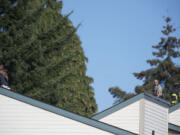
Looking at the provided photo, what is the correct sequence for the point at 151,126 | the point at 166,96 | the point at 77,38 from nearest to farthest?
the point at 151,126
the point at 77,38
the point at 166,96

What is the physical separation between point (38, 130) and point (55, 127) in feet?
1.68


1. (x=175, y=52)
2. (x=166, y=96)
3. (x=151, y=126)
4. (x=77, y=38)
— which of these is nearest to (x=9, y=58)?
(x=77, y=38)

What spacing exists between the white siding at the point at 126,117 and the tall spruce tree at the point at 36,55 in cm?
1094

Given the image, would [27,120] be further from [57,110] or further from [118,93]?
[118,93]

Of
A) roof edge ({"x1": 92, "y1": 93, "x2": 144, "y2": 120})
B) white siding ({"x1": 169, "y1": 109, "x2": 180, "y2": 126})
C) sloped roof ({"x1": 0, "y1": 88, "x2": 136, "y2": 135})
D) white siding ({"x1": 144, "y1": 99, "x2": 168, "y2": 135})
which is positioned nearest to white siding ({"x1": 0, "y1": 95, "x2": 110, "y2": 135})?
sloped roof ({"x1": 0, "y1": 88, "x2": 136, "y2": 135})

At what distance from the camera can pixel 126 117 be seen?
14.4 m

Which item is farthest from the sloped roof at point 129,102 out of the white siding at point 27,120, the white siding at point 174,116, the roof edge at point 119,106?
the white siding at point 27,120

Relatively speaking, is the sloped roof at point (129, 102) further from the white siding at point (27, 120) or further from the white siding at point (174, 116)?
the white siding at point (27, 120)

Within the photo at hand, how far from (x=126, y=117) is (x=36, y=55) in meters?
13.5

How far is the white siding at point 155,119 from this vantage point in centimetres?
1401

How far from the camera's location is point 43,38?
2764 centimetres

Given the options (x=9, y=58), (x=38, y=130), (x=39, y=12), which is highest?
(x=39, y=12)

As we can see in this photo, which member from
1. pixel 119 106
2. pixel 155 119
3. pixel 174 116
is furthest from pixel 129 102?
pixel 174 116

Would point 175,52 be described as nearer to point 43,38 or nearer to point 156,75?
point 156,75
